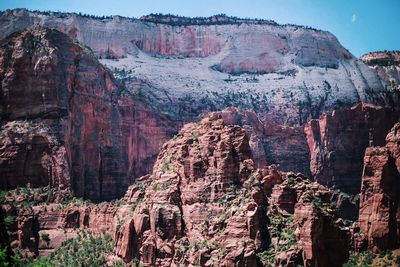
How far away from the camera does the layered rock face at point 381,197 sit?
367ft

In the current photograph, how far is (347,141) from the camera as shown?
178 meters

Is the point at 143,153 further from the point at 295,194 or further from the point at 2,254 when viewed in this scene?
the point at 2,254

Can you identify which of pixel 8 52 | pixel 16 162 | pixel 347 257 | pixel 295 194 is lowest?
pixel 347 257

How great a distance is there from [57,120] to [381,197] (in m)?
62.2

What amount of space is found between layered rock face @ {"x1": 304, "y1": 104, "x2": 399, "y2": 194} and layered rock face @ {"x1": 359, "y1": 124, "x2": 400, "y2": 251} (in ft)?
172

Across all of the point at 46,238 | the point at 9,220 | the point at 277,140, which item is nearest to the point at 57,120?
the point at 46,238

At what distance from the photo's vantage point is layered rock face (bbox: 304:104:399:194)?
174 meters

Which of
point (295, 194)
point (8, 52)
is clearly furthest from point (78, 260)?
point (8, 52)

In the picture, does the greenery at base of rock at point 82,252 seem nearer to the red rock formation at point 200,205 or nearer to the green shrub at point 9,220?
the red rock formation at point 200,205

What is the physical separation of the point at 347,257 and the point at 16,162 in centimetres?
6710

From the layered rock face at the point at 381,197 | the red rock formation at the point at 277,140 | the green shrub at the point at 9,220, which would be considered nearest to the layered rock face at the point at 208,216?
the green shrub at the point at 9,220

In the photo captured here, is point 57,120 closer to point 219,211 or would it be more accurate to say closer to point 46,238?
point 46,238

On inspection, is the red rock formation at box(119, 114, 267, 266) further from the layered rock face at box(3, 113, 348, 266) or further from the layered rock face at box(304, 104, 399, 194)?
the layered rock face at box(304, 104, 399, 194)

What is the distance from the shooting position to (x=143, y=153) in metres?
175
